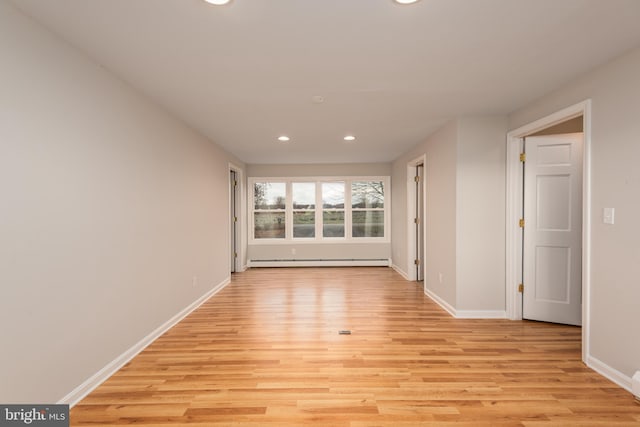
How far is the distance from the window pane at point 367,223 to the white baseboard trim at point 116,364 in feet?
13.9

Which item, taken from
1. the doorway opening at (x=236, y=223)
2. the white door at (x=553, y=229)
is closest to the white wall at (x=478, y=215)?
the white door at (x=553, y=229)

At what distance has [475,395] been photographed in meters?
2.21

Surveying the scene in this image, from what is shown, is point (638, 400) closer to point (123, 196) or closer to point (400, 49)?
point (400, 49)

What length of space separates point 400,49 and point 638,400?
114 inches

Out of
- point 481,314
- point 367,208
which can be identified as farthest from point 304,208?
point 481,314

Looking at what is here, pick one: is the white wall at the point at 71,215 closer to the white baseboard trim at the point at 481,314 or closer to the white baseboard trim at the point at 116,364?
the white baseboard trim at the point at 116,364

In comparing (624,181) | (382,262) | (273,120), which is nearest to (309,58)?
(273,120)

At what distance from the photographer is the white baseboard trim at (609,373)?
7.45ft

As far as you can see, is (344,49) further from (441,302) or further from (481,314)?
(441,302)

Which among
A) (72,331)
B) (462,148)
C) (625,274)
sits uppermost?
(462,148)

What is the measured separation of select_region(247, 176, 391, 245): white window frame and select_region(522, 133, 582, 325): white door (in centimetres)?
380

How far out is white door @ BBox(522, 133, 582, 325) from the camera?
3.43 metres
